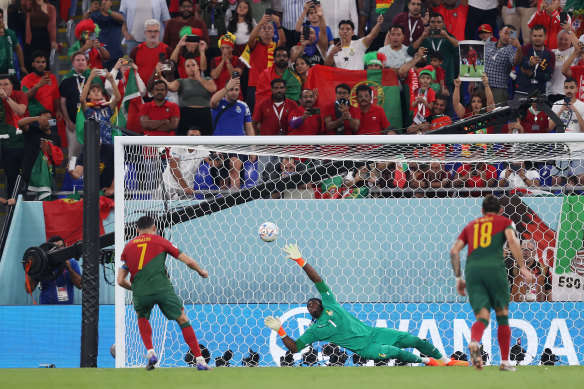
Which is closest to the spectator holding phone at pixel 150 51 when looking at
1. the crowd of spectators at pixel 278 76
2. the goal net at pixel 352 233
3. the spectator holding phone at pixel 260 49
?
the crowd of spectators at pixel 278 76

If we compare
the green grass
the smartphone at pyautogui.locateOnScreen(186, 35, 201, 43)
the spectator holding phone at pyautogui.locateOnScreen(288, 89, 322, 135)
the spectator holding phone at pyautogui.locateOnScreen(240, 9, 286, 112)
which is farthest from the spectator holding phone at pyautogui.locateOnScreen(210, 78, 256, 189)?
the green grass

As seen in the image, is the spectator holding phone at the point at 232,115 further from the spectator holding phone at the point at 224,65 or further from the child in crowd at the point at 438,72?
the child in crowd at the point at 438,72

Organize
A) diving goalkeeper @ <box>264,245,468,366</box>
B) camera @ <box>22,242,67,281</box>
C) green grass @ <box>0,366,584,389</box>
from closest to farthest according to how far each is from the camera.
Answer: green grass @ <box>0,366,584,389</box> → diving goalkeeper @ <box>264,245,468,366</box> → camera @ <box>22,242,67,281</box>

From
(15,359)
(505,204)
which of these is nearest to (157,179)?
(15,359)

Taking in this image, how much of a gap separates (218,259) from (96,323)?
6.83 feet

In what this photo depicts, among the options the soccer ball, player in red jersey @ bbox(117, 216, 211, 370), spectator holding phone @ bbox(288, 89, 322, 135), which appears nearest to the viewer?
player in red jersey @ bbox(117, 216, 211, 370)

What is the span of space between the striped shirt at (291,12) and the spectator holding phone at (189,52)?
151cm

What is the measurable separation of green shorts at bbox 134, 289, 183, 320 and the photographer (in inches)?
189

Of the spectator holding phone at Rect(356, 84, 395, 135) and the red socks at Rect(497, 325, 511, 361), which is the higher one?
the spectator holding phone at Rect(356, 84, 395, 135)

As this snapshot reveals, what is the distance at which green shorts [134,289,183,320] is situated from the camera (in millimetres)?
8242

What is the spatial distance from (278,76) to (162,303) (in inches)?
228

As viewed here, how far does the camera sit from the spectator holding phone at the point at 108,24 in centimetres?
1438

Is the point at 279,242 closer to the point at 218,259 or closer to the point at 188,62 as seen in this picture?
the point at 218,259

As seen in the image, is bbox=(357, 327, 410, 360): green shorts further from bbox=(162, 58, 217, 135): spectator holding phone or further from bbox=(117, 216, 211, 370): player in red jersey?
bbox=(162, 58, 217, 135): spectator holding phone
